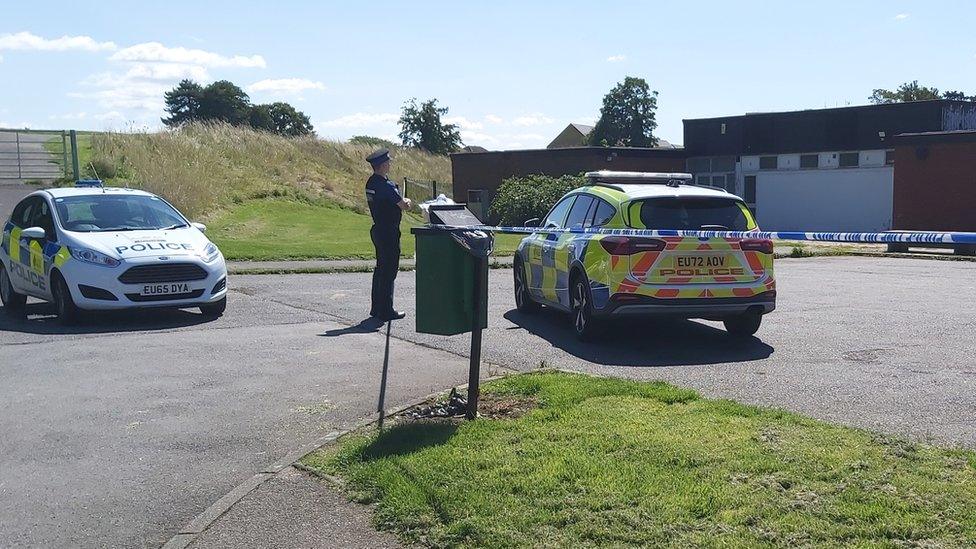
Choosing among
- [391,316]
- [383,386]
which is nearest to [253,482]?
[383,386]

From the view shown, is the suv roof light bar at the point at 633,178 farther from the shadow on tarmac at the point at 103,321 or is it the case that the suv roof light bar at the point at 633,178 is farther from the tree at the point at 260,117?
the tree at the point at 260,117

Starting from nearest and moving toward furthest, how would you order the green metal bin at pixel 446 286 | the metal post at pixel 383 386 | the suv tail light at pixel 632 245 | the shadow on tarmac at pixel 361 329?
the green metal bin at pixel 446 286 → the metal post at pixel 383 386 → the suv tail light at pixel 632 245 → the shadow on tarmac at pixel 361 329

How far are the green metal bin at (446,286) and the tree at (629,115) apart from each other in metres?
70.6

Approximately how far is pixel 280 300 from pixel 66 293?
3.10 m

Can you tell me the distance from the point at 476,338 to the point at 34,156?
2785 cm

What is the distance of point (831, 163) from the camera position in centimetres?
4091

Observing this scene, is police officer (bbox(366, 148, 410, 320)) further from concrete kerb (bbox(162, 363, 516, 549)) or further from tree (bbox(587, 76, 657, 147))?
tree (bbox(587, 76, 657, 147))

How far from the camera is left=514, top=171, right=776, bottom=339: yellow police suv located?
9.05 meters

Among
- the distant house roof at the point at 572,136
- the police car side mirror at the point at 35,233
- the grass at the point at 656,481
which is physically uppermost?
the distant house roof at the point at 572,136

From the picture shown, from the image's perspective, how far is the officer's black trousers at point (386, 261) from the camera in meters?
11.1

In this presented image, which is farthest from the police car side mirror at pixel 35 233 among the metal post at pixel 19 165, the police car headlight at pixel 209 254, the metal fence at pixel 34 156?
the metal post at pixel 19 165

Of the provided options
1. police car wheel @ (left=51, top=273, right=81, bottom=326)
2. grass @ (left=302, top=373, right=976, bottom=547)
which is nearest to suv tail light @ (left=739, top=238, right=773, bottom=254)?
grass @ (left=302, top=373, right=976, bottom=547)

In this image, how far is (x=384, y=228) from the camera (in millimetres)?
11055

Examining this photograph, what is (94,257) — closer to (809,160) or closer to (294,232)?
(294,232)
